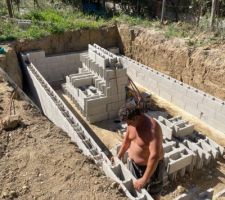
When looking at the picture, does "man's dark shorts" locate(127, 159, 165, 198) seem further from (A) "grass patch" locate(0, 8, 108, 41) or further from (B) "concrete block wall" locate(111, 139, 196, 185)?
(A) "grass patch" locate(0, 8, 108, 41)

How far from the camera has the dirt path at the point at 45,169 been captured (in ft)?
13.5

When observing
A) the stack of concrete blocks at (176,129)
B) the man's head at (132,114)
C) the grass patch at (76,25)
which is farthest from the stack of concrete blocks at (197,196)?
the grass patch at (76,25)

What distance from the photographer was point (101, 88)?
9031mm

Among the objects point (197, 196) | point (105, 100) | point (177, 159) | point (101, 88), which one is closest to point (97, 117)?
point (105, 100)

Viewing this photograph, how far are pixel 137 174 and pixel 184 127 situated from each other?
10.9ft

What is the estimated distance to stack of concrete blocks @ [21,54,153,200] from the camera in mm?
4687

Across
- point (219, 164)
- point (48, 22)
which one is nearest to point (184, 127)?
point (219, 164)

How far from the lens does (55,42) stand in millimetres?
12172

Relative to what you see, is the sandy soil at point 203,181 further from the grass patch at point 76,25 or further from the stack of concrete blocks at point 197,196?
the grass patch at point 76,25

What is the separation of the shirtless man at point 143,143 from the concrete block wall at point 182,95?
14.7 ft

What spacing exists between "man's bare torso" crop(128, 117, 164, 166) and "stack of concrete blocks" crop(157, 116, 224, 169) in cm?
302

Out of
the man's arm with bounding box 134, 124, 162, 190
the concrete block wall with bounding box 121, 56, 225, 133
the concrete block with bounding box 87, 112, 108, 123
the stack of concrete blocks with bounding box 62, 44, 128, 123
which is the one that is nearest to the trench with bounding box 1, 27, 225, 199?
the concrete block wall with bounding box 121, 56, 225, 133

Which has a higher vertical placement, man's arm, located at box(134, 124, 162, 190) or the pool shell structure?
man's arm, located at box(134, 124, 162, 190)

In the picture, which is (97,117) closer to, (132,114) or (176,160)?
(176,160)
